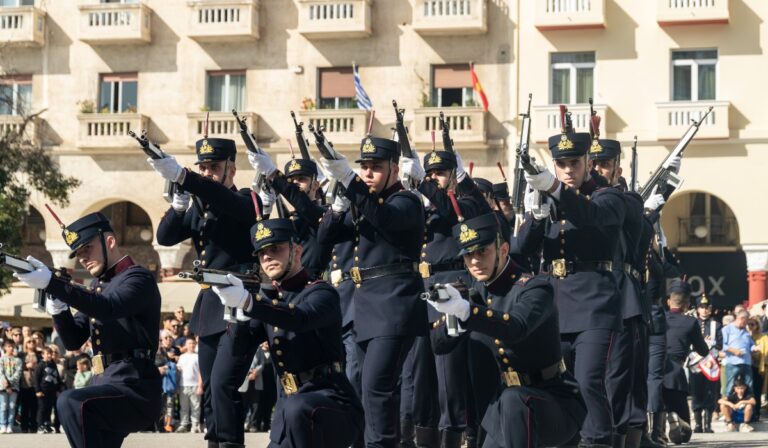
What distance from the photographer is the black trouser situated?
10055mm

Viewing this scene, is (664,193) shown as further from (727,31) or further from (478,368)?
(727,31)

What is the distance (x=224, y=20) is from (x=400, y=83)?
4.31 metres

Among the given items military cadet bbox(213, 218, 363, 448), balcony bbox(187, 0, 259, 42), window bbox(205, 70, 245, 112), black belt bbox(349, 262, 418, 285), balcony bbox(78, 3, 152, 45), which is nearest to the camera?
military cadet bbox(213, 218, 363, 448)

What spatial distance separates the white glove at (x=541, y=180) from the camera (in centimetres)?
991

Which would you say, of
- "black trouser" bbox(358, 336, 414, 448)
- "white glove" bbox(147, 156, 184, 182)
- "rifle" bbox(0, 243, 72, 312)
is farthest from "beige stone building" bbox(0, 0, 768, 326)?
"rifle" bbox(0, 243, 72, 312)

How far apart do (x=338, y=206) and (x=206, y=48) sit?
84.7 ft

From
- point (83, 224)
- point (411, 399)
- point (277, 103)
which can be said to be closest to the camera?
point (83, 224)

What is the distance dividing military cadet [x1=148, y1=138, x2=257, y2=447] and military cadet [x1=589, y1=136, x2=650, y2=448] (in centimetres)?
274

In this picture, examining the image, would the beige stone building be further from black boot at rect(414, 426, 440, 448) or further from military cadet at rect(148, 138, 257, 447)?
military cadet at rect(148, 138, 257, 447)

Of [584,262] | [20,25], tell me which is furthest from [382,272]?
[20,25]

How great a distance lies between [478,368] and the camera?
10797 mm

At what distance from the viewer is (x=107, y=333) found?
970 cm

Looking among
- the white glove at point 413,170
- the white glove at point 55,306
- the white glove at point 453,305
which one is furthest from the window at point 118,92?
the white glove at point 453,305

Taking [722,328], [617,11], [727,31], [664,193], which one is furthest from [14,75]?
[664,193]
